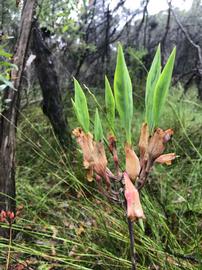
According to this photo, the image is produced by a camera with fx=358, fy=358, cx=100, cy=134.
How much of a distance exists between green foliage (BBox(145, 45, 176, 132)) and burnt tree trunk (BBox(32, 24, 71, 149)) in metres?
2.34

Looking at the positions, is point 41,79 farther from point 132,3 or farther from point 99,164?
point 132,3

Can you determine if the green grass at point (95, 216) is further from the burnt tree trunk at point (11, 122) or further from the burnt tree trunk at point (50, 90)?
the burnt tree trunk at point (50, 90)

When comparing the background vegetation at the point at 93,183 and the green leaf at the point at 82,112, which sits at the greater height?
the green leaf at the point at 82,112

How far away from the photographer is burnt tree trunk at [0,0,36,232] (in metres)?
1.53

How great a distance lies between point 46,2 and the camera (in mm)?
2684

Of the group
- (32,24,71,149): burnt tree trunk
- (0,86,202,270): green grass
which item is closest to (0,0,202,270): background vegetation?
(0,86,202,270): green grass

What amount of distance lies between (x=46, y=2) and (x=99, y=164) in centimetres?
236

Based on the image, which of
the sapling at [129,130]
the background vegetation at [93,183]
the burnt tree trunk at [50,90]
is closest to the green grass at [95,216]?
the background vegetation at [93,183]

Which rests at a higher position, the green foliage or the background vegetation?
the green foliage

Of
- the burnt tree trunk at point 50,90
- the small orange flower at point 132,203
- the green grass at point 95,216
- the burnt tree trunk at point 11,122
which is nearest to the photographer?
the small orange flower at point 132,203

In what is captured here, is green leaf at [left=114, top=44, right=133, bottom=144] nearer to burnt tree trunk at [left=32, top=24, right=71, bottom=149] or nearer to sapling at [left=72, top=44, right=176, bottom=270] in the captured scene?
sapling at [left=72, top=44, right=176, bottom=270]

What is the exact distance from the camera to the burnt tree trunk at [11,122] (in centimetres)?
153

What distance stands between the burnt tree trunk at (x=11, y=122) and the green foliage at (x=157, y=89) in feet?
3.26

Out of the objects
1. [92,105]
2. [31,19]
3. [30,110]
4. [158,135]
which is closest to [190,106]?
[92,105]
